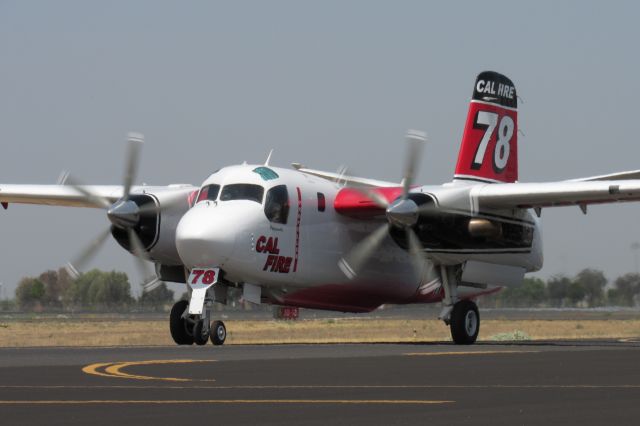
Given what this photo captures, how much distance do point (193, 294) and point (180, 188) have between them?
5.46m

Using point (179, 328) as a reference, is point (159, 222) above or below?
above

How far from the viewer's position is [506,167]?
3791 centimetres

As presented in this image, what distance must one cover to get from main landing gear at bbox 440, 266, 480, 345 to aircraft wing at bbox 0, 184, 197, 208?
10269mm

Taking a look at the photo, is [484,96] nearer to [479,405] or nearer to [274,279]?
[274,279]

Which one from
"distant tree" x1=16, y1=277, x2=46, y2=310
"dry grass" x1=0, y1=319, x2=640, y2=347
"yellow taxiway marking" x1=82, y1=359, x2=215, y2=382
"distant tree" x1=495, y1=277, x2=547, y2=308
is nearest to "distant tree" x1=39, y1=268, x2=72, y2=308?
"distant tree" x1=16, y1=277, x2=46, y2=310

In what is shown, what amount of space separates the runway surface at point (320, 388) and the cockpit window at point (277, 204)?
6.80 m

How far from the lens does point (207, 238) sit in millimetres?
30250

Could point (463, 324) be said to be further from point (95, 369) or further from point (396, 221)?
point (95, 369)

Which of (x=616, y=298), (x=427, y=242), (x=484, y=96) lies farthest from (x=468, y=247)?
(x=616, y=298)

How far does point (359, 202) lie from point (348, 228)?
3.56ft

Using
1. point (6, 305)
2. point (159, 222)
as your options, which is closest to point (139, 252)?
point (159, 222)

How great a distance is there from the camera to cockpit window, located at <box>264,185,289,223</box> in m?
31.8

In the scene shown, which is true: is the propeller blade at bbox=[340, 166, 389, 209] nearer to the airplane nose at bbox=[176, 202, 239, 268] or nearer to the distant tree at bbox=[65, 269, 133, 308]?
the airplane nose at bbox=[176, 202, 239, 268]

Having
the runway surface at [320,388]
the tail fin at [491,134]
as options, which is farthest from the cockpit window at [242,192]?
the tail fin at [491,134]
